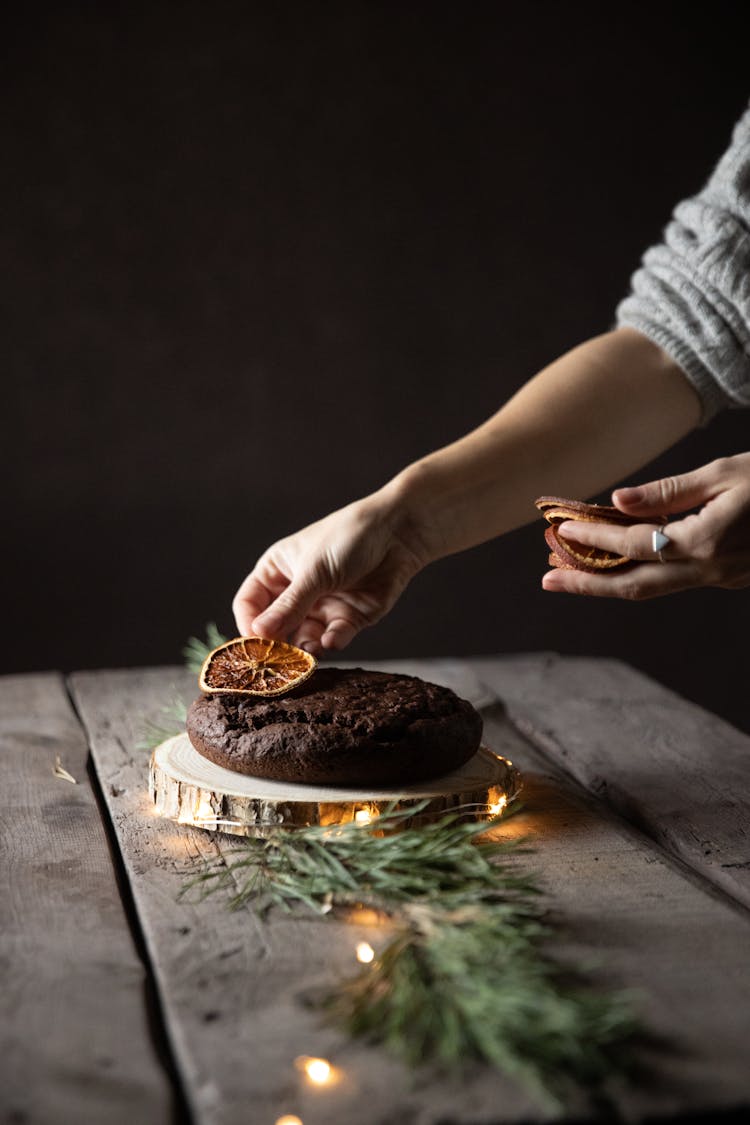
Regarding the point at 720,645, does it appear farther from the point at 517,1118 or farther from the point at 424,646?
the point at 517,1118

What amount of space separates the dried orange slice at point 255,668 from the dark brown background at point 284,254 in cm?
261

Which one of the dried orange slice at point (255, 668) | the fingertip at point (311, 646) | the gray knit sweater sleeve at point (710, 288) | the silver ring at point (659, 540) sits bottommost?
the fingertip at point (311, 646)

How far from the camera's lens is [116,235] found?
14.3 ft

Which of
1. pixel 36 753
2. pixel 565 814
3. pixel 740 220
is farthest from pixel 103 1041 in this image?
pixel 740 220

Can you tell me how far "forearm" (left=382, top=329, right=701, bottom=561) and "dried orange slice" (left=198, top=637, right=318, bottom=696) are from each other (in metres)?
0.42

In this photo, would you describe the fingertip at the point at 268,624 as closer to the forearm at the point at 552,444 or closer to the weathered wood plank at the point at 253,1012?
the forearm at the point at 552,444

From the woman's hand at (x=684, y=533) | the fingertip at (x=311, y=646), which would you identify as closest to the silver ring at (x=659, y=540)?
the woman's hand at (x=684, y=533)

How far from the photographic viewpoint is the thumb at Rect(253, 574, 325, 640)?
2.22 metres

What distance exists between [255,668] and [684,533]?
0.76m

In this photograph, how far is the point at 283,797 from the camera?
174cm

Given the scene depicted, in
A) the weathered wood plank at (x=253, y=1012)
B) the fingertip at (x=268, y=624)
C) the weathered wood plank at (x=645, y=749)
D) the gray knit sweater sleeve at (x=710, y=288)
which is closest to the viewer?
the weathered wood plank at (x=253, y=1012)

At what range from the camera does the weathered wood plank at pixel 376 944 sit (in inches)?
43.5

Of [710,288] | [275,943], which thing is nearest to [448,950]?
[275,943]

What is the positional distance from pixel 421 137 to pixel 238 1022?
13.1ft
